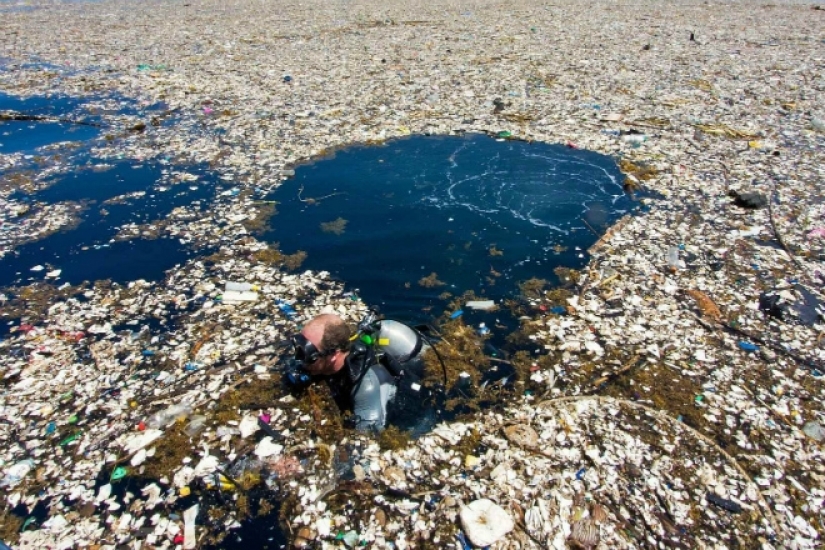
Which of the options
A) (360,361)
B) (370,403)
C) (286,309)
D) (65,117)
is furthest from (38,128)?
(370,403)

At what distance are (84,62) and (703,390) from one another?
2138 centimetres

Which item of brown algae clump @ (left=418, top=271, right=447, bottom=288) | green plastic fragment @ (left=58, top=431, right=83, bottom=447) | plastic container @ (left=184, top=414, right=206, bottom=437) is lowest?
green plastic fragment @ (left=58, top=431, right=83, bottom=447)

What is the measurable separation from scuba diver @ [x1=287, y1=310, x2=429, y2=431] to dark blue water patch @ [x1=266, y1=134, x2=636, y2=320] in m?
1.00

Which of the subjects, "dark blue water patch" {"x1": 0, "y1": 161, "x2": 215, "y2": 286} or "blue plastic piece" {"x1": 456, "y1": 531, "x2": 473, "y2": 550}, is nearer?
"blue plastic piece" {"x1": 456, "y1": 531, "x2": 473, "y2": 550}

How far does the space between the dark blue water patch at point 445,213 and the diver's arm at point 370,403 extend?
144 cm

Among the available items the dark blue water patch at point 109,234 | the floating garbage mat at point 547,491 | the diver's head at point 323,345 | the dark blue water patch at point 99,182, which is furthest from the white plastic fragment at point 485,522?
the dark blue water patch at point 99,182

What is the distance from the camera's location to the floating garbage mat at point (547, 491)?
4.03 meters

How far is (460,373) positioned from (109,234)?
6.19m

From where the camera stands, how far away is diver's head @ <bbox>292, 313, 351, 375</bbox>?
5.06 metres

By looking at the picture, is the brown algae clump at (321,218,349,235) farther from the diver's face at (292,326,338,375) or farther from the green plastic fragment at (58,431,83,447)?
the green plastic fragment at (58,431,83,447)

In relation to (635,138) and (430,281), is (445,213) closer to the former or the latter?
(430,281)

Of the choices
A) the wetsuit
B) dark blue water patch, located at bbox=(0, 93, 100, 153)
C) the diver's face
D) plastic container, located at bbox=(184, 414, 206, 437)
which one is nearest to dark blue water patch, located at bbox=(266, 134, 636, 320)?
the wetsuit

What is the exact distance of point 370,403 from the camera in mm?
5000

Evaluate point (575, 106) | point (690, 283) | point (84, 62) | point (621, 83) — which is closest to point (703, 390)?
point (690, 283)
